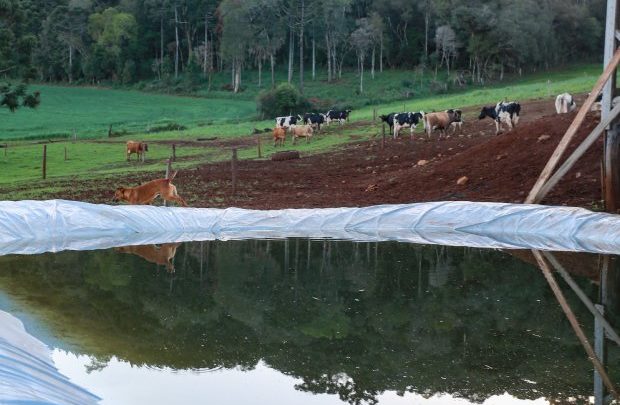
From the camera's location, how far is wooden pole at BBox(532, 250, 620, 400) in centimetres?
913

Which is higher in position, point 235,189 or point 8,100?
point 8,100

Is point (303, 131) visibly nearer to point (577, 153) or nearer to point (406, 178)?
point (406, 178)

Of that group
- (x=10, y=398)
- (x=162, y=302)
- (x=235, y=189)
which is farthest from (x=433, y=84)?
(x=10, y=398)

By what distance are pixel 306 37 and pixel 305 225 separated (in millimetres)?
69659

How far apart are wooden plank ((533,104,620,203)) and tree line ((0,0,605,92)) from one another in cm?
5516

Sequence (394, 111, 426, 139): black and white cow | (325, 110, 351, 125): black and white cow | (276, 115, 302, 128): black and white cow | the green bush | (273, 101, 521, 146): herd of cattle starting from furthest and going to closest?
the green bush
(325, 110, 351, 125): black and white cow
(276, 115, 302, 128): black and white cow
(394, 111, 426, 139): black and white cow
(273, 101, 521, 146): herd of cattle

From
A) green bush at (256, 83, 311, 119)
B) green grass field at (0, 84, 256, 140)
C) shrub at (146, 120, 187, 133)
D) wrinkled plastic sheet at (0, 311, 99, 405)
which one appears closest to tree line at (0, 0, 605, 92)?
green grass field at (0, 84, 256, 140)

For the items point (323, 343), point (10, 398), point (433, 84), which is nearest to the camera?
point (10, 398)

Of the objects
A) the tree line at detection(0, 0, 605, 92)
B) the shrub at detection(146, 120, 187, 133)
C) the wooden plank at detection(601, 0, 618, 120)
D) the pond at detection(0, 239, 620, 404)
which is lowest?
the pond at detection(0, 239, 620, 404)

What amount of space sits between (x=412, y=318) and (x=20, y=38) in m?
32.1

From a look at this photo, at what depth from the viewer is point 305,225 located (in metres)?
19.0

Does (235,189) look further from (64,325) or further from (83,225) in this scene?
(64,325)

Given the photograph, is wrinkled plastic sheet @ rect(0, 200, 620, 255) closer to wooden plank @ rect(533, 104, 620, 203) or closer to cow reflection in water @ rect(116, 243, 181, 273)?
cow reflection in water @ rect(116, 243, 181, 273)

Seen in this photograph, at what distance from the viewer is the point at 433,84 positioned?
7256 cm
